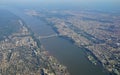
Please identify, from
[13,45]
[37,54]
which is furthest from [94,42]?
[13,45]

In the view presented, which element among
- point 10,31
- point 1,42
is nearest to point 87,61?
point 1,42

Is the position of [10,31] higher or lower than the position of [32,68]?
lower

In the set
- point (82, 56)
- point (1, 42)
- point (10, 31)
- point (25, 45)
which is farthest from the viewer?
point (10, 31)

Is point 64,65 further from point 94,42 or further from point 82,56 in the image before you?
point 94,42

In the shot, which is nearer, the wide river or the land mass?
the land mass

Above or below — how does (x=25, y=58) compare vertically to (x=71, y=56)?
below

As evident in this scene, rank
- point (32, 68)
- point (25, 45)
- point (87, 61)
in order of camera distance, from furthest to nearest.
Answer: point (25, 45)
point (87, 61)
point (32, 68)

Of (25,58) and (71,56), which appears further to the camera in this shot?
(71,56)

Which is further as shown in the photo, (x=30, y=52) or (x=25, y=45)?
(x=25, y=45)

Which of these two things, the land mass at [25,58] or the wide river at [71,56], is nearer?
the land mass at [25,58]
